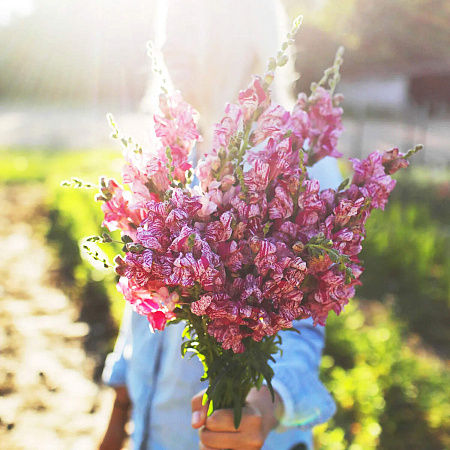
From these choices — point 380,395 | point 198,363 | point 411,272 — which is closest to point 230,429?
point 198,363

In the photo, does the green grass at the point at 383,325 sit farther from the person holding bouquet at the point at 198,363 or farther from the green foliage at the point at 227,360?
the person holding bouquet at the point at 198,363

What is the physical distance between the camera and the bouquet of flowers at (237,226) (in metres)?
0.92

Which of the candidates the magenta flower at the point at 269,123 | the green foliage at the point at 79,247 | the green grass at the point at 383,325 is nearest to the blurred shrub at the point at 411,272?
the green grass at the point at 383,325

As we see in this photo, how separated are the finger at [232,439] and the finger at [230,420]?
1cm

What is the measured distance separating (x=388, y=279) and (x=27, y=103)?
34.7 m

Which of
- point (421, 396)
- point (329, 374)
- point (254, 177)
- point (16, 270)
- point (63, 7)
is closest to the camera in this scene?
point (254, 177)

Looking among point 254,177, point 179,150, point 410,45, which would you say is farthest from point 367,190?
point 410,45

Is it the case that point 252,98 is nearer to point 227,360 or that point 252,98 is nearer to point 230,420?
→ point 227,360

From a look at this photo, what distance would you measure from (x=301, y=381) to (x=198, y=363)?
379mm

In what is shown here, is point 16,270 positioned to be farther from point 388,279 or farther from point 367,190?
point 367,190

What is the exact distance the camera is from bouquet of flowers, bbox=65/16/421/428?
92 centimetres

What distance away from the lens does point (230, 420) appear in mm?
1205

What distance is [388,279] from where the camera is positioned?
17.5ft

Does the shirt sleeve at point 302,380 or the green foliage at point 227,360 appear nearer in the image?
the green foliage at point 227,360
